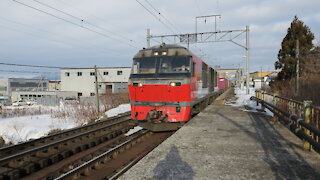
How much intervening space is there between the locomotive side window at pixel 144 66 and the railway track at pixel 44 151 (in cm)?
280

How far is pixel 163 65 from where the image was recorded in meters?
8.77

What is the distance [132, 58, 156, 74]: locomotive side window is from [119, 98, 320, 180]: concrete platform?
2.85 m

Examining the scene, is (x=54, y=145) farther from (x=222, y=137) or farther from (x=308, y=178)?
(x=308, y=178)

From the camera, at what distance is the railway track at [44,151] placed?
5570mm

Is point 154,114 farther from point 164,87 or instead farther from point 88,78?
point 88,78

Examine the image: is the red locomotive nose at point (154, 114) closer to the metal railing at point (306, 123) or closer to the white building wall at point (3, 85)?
the metal railing at point (306, 123)

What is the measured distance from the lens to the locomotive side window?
8875mm

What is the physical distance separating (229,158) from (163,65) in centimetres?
476

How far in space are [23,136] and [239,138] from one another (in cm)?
1022

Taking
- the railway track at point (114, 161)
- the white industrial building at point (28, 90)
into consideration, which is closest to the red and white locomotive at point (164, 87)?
the railway track at point (114, 161)

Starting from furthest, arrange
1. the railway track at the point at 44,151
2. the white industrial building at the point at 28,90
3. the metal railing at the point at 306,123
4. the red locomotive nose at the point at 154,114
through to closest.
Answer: the white industrial building at the point at 28,90 < the red locomotive nose at the point at 154,114 < the railway track at the point at 44,151 < the metal railing at the point at 306,123

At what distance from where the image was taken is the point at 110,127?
10141mm

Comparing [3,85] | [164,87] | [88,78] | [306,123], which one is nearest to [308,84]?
[164,87]

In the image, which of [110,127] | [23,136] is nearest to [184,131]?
[110,127]
